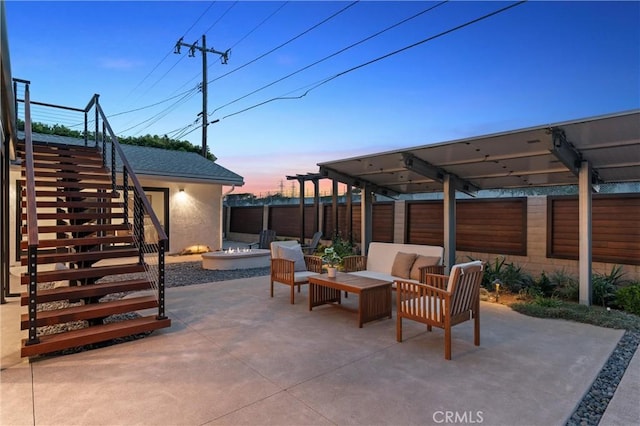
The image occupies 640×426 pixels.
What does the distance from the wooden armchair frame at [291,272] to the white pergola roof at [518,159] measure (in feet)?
7.56

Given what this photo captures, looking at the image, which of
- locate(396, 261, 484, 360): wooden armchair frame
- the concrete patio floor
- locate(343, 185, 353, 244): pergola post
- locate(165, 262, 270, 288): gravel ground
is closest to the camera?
the concrete patio floor

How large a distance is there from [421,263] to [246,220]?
1146 cm

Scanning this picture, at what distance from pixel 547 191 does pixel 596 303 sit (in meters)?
3.65

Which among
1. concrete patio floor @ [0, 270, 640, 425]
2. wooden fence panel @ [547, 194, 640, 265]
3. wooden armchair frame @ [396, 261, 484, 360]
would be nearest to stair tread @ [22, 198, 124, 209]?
concrete patio floor @ [0, 270, 640, 425]

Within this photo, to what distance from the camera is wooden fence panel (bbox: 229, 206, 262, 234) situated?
14727 millimetres

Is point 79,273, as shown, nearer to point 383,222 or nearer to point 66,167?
point 66,167

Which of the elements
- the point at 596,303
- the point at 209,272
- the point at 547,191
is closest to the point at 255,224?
the point at 209,272

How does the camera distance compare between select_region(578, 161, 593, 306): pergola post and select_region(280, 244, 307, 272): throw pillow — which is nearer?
select_region(578, 161, 593, 306): pergola post

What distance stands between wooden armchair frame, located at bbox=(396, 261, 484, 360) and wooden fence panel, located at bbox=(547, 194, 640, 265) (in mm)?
3905

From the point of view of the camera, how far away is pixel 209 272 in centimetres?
780

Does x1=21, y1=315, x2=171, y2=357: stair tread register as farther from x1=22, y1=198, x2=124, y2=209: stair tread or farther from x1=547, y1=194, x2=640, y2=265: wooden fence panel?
x1=547, y1=194, x2=640, y2=265: wooden fence panel

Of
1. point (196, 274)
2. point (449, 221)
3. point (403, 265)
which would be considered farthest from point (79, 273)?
point (449, 221)

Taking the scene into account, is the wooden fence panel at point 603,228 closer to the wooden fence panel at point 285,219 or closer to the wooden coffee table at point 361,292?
the wooden coffee table at point 361,292

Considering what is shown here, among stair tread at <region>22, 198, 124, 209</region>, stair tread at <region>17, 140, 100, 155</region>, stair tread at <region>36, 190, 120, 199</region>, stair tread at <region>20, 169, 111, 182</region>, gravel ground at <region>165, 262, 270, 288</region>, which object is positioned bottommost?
gravel ground at <region>165, 262, 270, 288</region>
